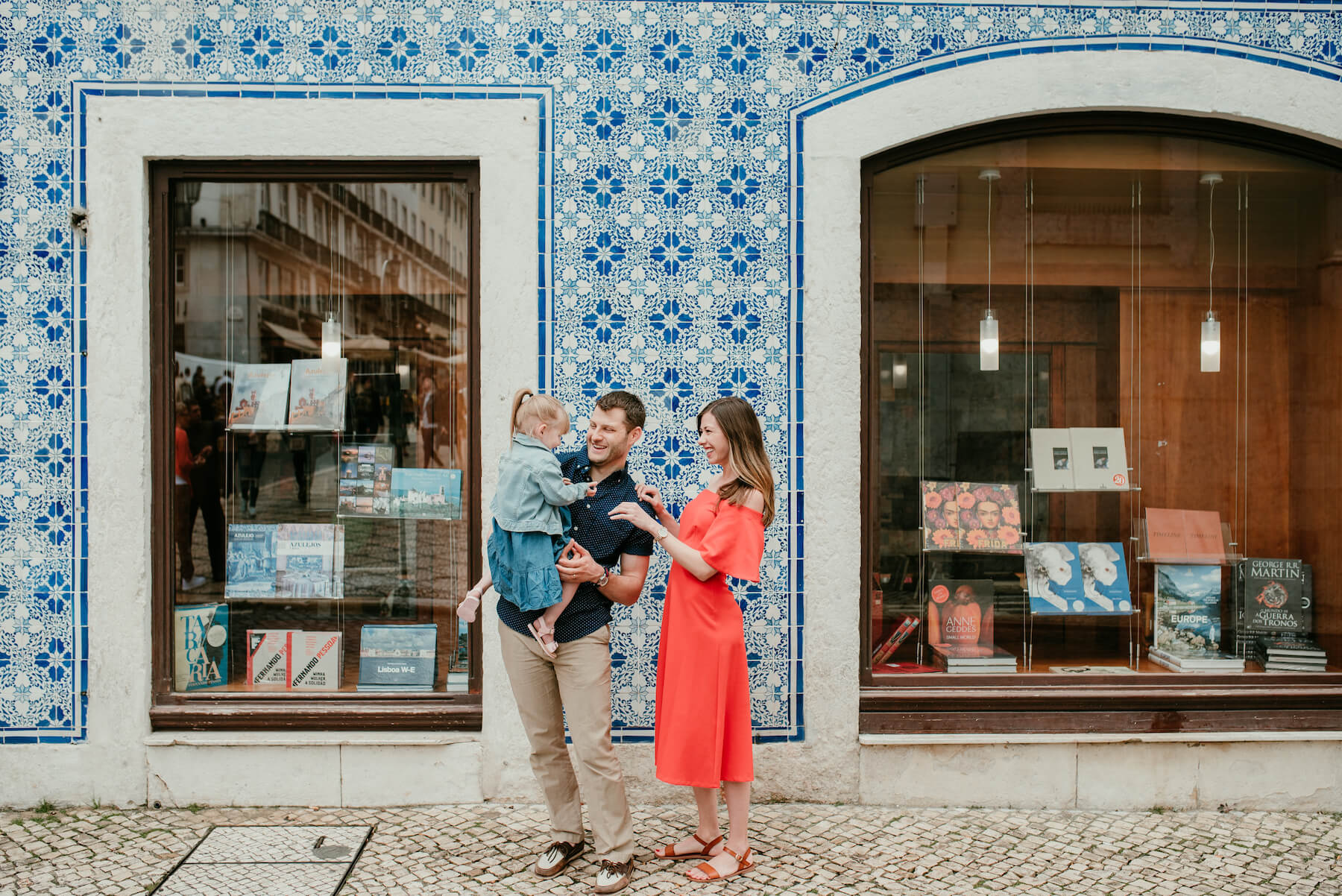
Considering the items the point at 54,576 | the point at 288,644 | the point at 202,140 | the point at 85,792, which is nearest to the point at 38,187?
the point at 202,140

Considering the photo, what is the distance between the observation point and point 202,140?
439 centimetres

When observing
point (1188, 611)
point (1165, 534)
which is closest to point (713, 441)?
point (1165, 534)

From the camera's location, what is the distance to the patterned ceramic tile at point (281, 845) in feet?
12.7

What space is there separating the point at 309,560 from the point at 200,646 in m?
0.64

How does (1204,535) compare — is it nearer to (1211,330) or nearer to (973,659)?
(1211,330)

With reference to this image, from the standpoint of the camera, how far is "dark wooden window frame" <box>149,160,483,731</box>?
4496 millimetres

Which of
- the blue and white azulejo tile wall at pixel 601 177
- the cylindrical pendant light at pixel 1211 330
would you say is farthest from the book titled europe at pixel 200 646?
the cylindrical pendant light at pixel 1211 330

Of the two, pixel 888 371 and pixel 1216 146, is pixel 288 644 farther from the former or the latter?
pixel 1216 146

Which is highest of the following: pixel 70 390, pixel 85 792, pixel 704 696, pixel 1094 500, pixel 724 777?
pixel 70 390

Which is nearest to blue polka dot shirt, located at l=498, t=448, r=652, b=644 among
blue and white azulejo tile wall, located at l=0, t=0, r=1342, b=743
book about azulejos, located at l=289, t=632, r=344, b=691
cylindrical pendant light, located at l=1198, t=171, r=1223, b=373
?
blue and white azulejo tile wall, located at l=0, t=0, r=1342, b=743

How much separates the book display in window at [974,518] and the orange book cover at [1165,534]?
697mm

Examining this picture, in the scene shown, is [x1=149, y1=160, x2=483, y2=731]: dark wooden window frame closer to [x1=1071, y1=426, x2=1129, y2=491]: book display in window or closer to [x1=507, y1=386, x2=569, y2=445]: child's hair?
[x1=507, y1=386, x2=569, y2=445]: child's hair

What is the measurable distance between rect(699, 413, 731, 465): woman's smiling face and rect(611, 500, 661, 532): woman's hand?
1.07 ft

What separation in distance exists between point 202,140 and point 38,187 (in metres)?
0.76
